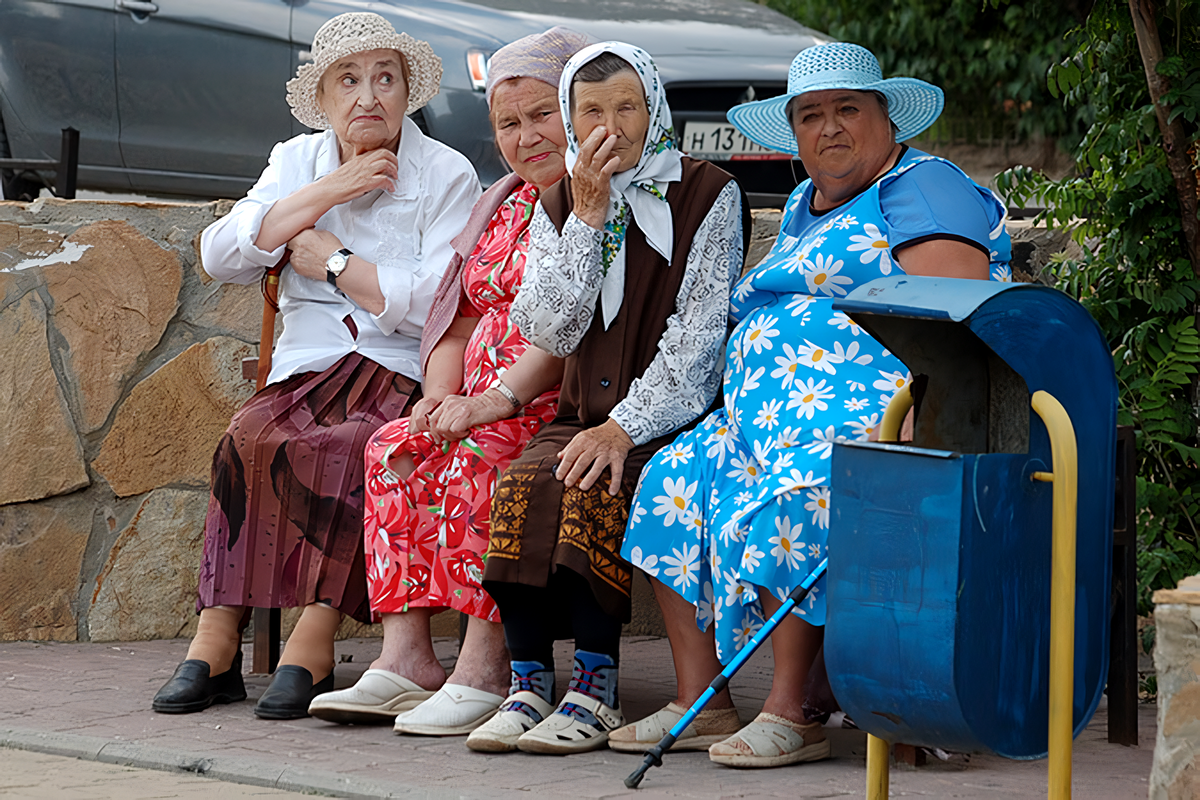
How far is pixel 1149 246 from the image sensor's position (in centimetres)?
381

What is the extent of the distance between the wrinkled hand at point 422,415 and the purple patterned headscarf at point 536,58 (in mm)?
786

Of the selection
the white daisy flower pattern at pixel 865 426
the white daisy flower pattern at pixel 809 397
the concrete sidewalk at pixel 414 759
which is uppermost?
the white daisy flower pattern at pixel 809 397

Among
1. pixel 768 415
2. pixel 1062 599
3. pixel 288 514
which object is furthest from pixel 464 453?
pixel 1062 599

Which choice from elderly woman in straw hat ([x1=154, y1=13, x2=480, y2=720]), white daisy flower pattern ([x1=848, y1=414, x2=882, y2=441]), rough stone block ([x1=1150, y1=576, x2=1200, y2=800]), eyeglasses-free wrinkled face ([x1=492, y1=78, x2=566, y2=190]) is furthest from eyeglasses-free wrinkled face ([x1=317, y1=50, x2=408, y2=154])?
rough stone block ([x1=1150, y1=576, x2=1200, y2=800])

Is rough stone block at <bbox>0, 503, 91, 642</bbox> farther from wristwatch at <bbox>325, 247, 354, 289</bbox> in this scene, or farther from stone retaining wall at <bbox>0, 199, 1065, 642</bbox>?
wristwatch at <bbox>325, 247, 354, 289</bbox>

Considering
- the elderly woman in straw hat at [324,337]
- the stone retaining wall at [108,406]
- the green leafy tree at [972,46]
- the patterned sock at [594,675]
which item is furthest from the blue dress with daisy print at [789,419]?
the green leafy tree at [972,46]

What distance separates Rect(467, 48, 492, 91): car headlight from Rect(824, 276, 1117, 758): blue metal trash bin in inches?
127

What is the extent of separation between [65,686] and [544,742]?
61.1 inches

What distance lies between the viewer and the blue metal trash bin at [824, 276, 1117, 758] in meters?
2.36

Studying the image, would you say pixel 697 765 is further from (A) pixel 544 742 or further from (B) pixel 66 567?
(B) pixel 66 567

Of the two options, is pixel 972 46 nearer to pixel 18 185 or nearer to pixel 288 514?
pixel 18 185

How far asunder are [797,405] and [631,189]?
2.30 feet

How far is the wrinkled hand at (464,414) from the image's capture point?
356 cm

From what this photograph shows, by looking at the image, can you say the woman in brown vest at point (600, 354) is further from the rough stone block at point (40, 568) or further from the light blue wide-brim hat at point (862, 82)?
the rough stone block at point (40, 568)
